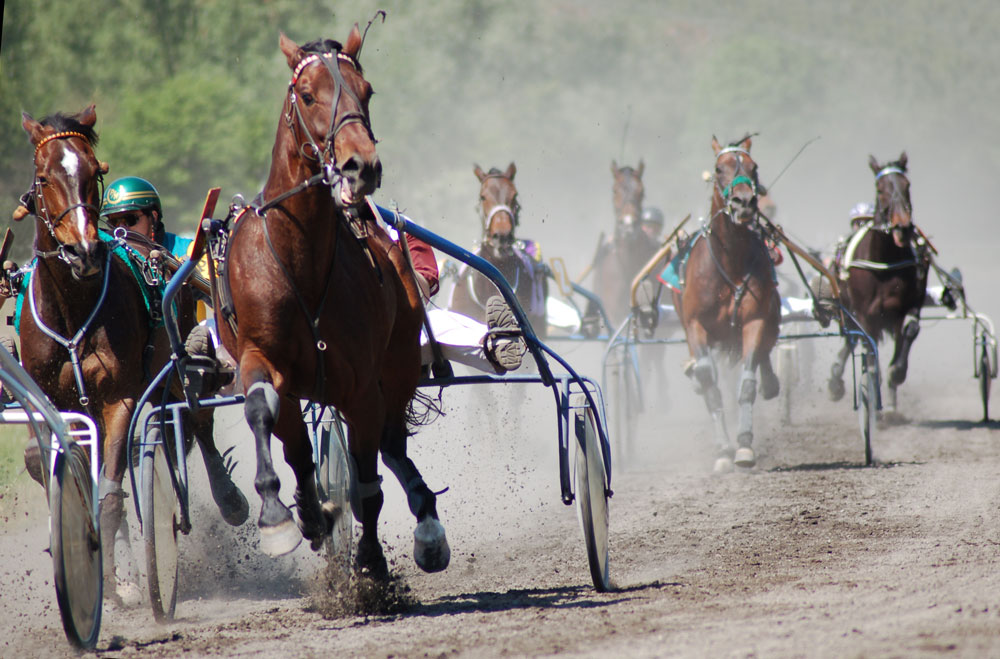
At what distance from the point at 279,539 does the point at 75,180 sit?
216 centimetres

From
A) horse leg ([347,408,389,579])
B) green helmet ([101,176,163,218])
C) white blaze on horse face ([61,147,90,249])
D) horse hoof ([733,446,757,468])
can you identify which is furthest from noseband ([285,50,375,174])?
horse hoof ([733,446,757,468])

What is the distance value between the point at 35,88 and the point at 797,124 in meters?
52.9

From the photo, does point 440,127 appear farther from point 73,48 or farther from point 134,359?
point 134,359

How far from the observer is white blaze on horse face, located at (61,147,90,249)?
209 inches

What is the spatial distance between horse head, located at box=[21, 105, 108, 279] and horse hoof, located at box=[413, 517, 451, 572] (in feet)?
6.15

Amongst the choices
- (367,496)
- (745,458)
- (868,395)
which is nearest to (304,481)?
(367,496)

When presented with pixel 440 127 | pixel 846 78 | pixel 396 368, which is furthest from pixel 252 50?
pixel 846 78

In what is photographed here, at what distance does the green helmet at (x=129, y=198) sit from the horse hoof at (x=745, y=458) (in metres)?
4.59

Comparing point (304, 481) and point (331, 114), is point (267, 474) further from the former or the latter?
point (331, 114)

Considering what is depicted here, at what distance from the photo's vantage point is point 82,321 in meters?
5.70

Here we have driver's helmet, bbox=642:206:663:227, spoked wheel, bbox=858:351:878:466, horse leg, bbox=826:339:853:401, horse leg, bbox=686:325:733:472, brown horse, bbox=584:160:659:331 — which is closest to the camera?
spoked wheel, bbox=858:351:878:466

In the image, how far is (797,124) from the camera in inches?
2598

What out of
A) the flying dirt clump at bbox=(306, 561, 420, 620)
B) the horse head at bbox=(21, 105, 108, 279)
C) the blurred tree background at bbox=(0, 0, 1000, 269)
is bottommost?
the flying dirt clump at bbox=(306, 561, 420, 620)

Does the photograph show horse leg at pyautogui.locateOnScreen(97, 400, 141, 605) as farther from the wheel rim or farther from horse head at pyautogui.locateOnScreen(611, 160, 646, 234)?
horse head at pyautogui.locateOnScreen(611, 160, 646, 234)
